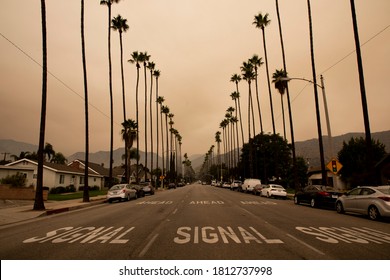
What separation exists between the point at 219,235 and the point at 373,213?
835cm

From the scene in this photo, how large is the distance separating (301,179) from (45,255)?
69.8 m

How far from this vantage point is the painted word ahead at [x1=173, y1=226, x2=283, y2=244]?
795cm

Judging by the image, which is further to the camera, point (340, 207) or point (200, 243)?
point (340, 207)

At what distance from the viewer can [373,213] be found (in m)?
13.2

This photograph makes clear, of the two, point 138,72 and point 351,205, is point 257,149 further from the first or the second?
point 351,205

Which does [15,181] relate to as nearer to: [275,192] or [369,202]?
[275,192]

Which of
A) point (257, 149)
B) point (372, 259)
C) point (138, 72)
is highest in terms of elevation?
point (138, 72)

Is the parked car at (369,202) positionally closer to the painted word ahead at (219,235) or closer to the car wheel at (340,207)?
the car wheel at (340,207)

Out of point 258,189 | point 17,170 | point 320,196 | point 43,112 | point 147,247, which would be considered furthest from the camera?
point 17,170

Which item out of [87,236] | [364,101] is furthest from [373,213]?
[87,236]

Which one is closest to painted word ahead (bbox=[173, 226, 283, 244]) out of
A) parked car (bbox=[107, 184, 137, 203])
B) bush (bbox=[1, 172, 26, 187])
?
parked car (bbox=[107, 184, 137, 203])

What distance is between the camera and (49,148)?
91.3 meters

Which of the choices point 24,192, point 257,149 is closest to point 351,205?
point 24,192

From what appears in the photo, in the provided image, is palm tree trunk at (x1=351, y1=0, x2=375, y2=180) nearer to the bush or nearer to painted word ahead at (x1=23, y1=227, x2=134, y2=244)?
painted word ahead at (x1=23, y1=227, x2=134, y2=244)
